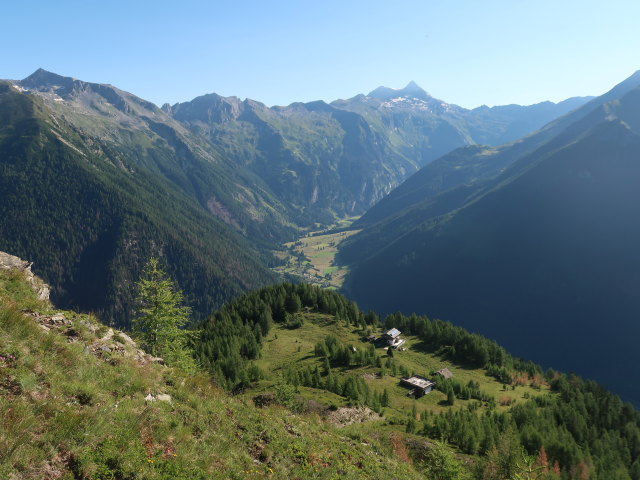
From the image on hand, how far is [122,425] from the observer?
15.2 metres

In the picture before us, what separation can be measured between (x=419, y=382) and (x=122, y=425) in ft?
219

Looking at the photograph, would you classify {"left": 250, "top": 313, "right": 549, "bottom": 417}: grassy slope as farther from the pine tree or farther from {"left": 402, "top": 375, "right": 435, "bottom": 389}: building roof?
the pine tree

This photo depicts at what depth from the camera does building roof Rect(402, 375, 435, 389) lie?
70.9m

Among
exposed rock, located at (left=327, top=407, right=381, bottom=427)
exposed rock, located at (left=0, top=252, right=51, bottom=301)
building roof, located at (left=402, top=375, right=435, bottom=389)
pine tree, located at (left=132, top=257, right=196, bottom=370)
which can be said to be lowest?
building roof, located at (left=402, top=375, right=435, bottom=389)

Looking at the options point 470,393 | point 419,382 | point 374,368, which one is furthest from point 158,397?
point 470,393

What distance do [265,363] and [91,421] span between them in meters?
64.4

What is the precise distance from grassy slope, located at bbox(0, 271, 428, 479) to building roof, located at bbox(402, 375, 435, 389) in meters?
48.9

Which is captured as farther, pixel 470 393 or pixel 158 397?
pixel 470 393

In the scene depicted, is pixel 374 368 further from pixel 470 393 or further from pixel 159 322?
pixel 159 322

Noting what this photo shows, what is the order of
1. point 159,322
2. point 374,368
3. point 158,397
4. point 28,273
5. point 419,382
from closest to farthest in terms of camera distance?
point 158,397
point 28,273
point 159,322
point 419,382
point 374,368

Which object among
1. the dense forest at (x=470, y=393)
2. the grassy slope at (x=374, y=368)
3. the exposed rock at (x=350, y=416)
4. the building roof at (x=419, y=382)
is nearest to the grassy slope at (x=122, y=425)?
the exposed rock at (x=350, y=416)

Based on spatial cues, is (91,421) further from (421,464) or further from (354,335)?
(354,335)

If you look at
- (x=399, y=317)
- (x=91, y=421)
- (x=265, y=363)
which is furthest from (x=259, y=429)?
(x=399, y=317)

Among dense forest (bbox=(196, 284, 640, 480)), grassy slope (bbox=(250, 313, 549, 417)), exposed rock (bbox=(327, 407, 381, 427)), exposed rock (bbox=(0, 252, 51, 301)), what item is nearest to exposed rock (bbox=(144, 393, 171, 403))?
exposed rock (bbox=(0, 252, 51, 301))
